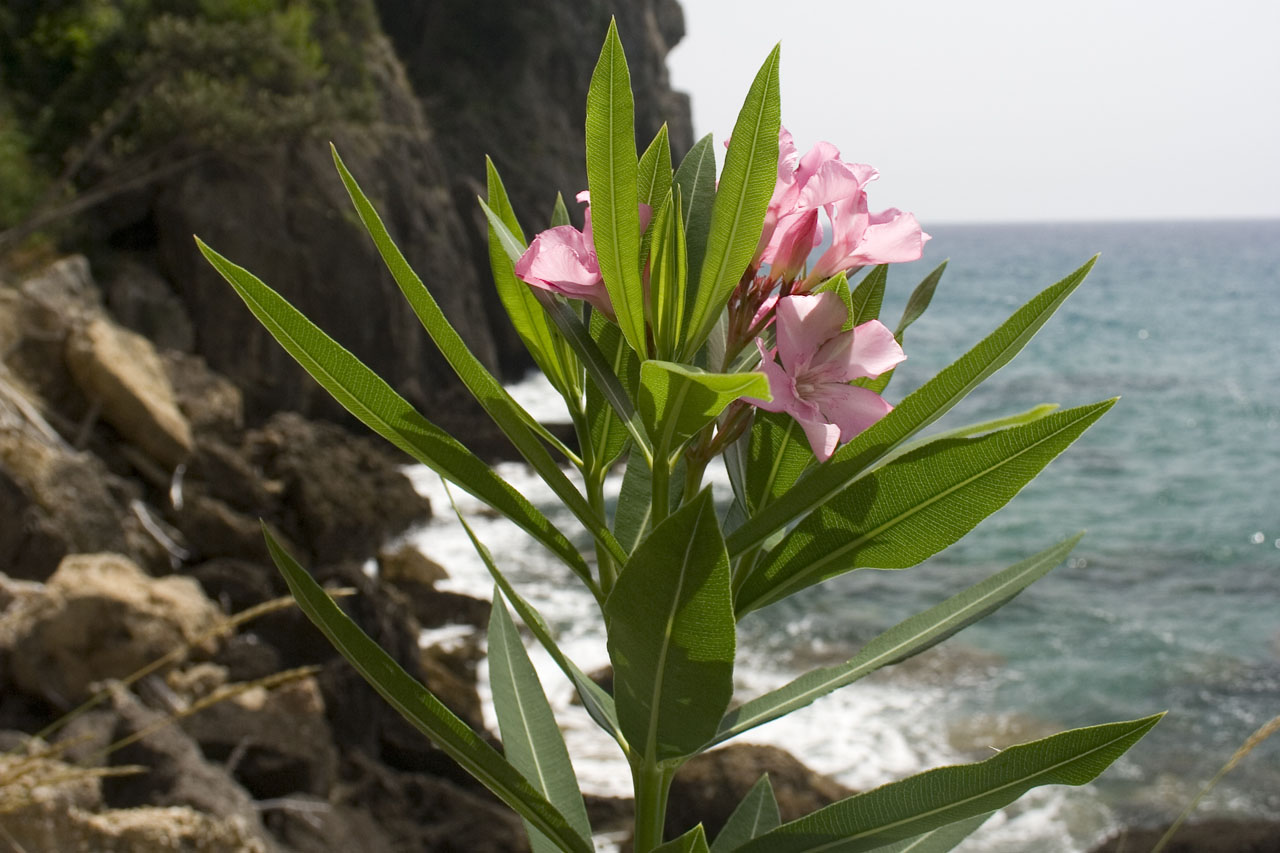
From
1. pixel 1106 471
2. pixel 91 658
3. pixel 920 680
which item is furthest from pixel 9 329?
pixel 1106 471

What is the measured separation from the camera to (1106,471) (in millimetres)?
15023

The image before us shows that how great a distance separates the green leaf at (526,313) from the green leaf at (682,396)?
156 mm

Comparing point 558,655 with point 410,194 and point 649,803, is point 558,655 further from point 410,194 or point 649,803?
point 410,194

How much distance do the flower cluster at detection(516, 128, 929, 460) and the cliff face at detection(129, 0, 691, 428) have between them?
986 centimetres

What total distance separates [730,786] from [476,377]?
3.77m

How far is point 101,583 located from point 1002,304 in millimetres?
44261

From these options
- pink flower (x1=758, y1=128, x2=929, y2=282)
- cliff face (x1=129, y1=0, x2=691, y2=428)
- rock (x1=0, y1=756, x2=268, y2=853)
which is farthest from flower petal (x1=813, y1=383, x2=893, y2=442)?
cliff face (x1=129, y1=0, x2=691, y2=428)

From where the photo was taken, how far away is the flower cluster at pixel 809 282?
2.16 feet

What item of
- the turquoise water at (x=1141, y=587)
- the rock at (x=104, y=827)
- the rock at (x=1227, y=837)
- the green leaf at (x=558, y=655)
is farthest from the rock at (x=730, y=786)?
the green leaf at (x=558, y=655)

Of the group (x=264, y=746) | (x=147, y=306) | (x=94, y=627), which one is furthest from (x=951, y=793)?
(x=147, y=306)

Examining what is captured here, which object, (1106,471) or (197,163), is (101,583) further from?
(1106,471)

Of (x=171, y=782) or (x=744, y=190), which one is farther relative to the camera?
(x=171, y=782)

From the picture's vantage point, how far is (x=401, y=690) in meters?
0.71

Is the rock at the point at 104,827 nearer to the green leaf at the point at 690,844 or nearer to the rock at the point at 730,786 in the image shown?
the green leaf at the point at 690,844
